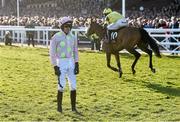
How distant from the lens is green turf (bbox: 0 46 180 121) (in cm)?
874

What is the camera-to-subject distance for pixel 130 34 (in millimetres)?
14469

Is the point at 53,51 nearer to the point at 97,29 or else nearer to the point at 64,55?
the point at 64,55

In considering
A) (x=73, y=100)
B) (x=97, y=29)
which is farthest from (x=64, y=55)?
(x=97, y=29)

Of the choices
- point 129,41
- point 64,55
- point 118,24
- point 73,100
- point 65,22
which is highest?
point 118,24

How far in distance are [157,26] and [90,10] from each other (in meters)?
18.0

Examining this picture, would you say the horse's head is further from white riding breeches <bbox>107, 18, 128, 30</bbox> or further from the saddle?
white riding breeches <bbox>107, 18, 128, 30</bbox>

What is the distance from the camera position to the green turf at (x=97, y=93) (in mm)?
8742

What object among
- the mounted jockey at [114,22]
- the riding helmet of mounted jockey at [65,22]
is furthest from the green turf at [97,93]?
the riding helmet of mounted jockey at [65,22]

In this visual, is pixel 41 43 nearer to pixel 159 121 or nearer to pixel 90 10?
pixel 90 10

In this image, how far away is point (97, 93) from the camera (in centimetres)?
1121

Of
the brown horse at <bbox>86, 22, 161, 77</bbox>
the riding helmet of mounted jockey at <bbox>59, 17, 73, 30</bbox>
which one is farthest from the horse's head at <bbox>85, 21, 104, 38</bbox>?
the riding helmet of mounted jockey at <bbox>59, 17, 73, 30</bbox>

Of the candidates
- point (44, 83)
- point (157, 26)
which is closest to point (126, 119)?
point (44, 83)

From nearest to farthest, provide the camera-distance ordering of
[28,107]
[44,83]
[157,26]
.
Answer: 1. [28,107]
2. [44,83]
3. [157,26]

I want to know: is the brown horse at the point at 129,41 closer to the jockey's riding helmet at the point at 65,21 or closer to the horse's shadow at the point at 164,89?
the horse's shadow at the point at 164,89
